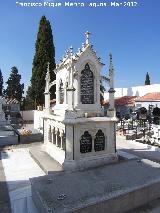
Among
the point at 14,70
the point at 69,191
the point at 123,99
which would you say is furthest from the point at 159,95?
the point at 14,70

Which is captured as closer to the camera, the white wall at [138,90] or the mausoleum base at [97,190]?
the mausoleum base at [97,190]

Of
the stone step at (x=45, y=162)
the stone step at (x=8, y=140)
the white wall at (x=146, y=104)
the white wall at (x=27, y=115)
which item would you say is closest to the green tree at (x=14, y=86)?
the white wall at (x=27, y=115)

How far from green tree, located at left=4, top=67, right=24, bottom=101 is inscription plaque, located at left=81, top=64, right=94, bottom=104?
4609 centimetres

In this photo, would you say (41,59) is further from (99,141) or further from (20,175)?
(20,175)

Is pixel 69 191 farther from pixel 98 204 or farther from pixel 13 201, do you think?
pixel 13 201

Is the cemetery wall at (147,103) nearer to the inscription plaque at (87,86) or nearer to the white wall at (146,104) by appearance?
the white wall at (146,104)

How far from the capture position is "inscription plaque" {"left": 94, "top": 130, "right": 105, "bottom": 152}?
11859 mm

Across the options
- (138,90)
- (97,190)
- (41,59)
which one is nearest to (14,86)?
(41,59)

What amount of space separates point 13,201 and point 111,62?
7.54 meters

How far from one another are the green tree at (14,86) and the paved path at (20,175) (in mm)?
41630

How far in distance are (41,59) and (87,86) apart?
26.2m

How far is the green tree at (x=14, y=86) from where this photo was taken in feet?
186

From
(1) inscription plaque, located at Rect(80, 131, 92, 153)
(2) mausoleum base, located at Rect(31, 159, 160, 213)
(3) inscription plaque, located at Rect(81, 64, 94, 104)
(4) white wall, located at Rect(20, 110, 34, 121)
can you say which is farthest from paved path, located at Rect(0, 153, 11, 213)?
(4) white wall, located at Rect(20, 110, 34, 121)

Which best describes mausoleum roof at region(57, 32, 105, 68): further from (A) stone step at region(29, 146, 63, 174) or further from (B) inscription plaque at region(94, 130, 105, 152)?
(A) stone step at region(29, 146, 63, 174)
